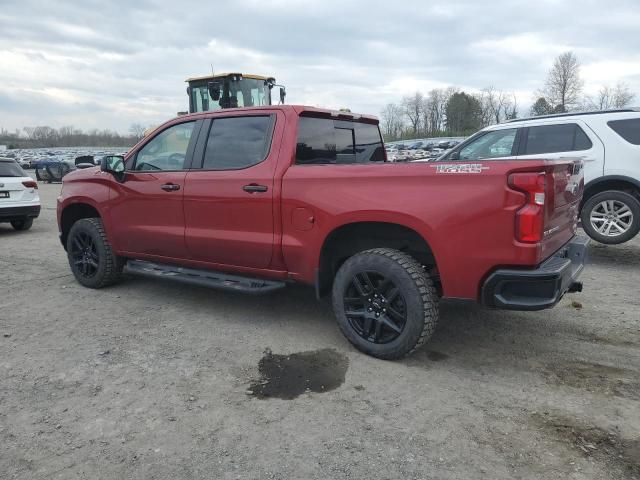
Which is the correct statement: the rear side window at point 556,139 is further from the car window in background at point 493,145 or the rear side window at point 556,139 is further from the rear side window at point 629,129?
the rear side window at point 629,129

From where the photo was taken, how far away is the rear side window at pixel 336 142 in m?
4.34

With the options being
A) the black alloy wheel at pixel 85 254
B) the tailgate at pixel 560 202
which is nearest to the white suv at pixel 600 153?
the tailgate at pixel 560 202

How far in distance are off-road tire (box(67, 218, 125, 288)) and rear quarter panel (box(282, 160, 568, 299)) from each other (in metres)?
2.57

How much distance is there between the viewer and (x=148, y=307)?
5.16 m

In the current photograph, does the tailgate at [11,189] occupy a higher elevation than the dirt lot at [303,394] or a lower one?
higher

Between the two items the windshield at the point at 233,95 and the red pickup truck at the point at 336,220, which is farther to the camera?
the windshield at the point at 233,95

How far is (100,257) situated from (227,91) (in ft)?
29.9

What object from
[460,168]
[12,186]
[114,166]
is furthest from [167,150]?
[12,186]

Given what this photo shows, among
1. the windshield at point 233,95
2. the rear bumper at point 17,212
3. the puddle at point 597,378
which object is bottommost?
the puddle at point 597,378

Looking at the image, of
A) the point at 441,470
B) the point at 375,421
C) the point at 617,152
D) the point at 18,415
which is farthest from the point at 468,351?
the point at 617,152

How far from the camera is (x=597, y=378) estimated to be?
347cm

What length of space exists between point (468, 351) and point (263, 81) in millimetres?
11925

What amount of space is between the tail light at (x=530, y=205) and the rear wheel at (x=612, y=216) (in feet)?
14.2

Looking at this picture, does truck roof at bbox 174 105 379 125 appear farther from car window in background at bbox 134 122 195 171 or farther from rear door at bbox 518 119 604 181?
rear door at bbox 518 119 604 181
